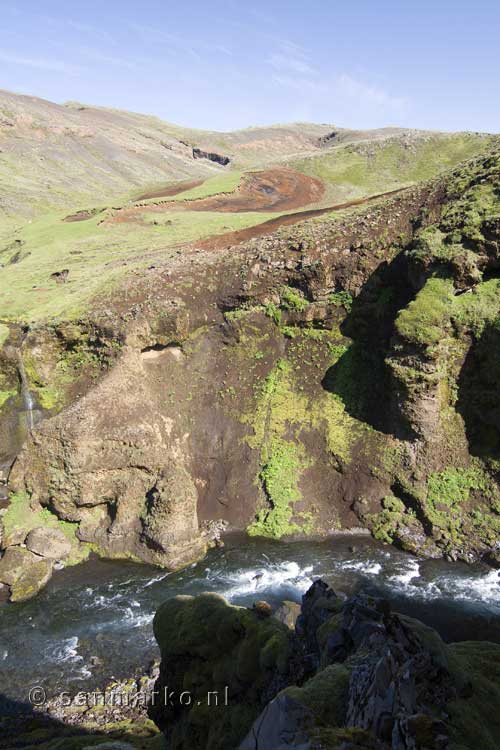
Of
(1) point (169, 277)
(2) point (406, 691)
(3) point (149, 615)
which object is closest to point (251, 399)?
(1) point (169, 277)

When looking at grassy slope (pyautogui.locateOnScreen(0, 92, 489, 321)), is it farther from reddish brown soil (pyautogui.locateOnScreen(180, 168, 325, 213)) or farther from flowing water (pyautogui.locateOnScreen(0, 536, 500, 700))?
flowing water (pyautogui.locateOnScreen(0, 536, 500, 700))

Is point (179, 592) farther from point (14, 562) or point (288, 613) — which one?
point (14, 562)

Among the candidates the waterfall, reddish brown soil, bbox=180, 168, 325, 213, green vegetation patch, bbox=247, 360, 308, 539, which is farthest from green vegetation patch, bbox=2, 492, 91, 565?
reddish brown soil, bbox=180, 168, 325, 213

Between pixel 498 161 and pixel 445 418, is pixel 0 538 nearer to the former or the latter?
pixel 445 418

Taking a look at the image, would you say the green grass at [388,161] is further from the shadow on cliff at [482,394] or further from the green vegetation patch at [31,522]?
the green vegetation patch at [31,522]

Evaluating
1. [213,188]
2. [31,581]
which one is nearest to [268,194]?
[213,188]
